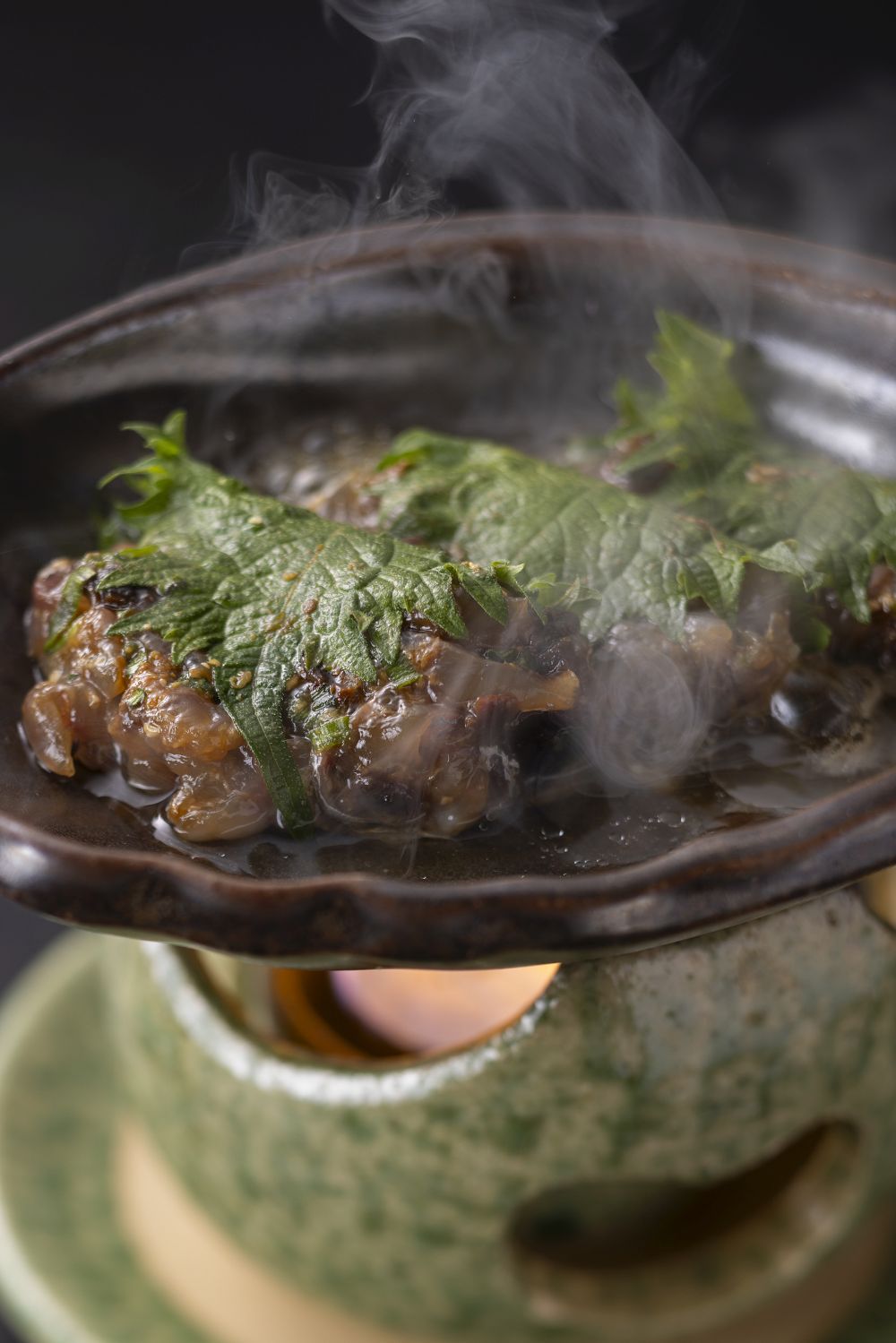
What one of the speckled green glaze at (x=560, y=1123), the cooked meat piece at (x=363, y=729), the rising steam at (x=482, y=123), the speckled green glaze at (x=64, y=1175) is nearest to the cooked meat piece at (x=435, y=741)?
the cooked meat piece at (x=363, y=729)

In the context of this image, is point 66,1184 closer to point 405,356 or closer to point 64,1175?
point 64,1175

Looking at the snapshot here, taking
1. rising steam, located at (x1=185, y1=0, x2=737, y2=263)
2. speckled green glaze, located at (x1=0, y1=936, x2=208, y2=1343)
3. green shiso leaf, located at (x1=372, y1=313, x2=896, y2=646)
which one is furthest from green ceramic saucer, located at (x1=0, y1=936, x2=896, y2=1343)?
rising steam, located at (x1=185, y1=0, x2=737, y2=263)

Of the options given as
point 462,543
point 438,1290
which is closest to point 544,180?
point 462,543

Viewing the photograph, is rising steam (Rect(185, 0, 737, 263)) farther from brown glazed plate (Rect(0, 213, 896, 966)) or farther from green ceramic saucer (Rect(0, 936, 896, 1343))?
green ceramic saucer (Rect(0, 936, 896, 1343))

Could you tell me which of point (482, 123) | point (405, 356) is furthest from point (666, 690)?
point (482, 123)

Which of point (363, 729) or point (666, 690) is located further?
point (666, 690)

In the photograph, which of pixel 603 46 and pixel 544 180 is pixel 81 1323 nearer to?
pixel 544 180

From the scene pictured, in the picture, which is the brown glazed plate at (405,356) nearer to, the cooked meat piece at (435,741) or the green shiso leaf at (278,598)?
the cooked meat piece at (435,741)
